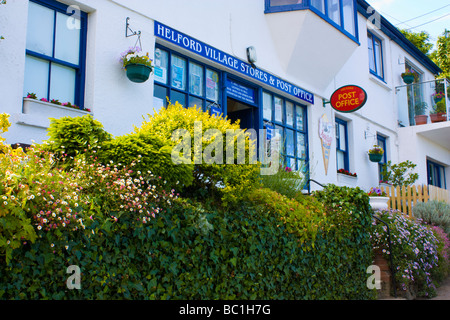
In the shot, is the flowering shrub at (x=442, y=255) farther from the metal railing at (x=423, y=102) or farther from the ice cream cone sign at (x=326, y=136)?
the metal railing at (x=423, y=102)

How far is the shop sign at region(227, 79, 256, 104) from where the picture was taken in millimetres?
8922

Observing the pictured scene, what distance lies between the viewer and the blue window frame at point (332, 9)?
970 centimetres

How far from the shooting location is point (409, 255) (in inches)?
299

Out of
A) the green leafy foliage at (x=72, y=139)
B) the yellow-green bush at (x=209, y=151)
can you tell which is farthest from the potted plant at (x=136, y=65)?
the green leafy foliage at (x=72, y=139)

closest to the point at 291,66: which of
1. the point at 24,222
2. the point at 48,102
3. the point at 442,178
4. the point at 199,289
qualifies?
the point at 48,102

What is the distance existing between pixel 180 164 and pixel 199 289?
1299 millimetres

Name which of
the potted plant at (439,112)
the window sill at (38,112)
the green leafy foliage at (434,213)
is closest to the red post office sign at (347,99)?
the green leafy foliage at (434,213)

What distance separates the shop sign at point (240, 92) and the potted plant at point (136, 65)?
254cm

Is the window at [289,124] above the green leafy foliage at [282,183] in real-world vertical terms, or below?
above

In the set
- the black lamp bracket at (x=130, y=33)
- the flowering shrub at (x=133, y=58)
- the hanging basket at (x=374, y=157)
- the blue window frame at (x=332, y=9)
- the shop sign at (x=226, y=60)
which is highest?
the blue window frame at (x=332, y=9)

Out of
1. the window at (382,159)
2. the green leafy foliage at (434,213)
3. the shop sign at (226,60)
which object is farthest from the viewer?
the window at (382,159)

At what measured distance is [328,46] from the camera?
1066cm

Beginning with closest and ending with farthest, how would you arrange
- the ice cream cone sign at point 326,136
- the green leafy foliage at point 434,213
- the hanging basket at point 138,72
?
the hanging basket at point 138,72 < the green leafy foliage at point 434,213 < the ice cream cone sign at point 326,136

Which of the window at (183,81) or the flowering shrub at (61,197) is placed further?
the window at (183,81)
